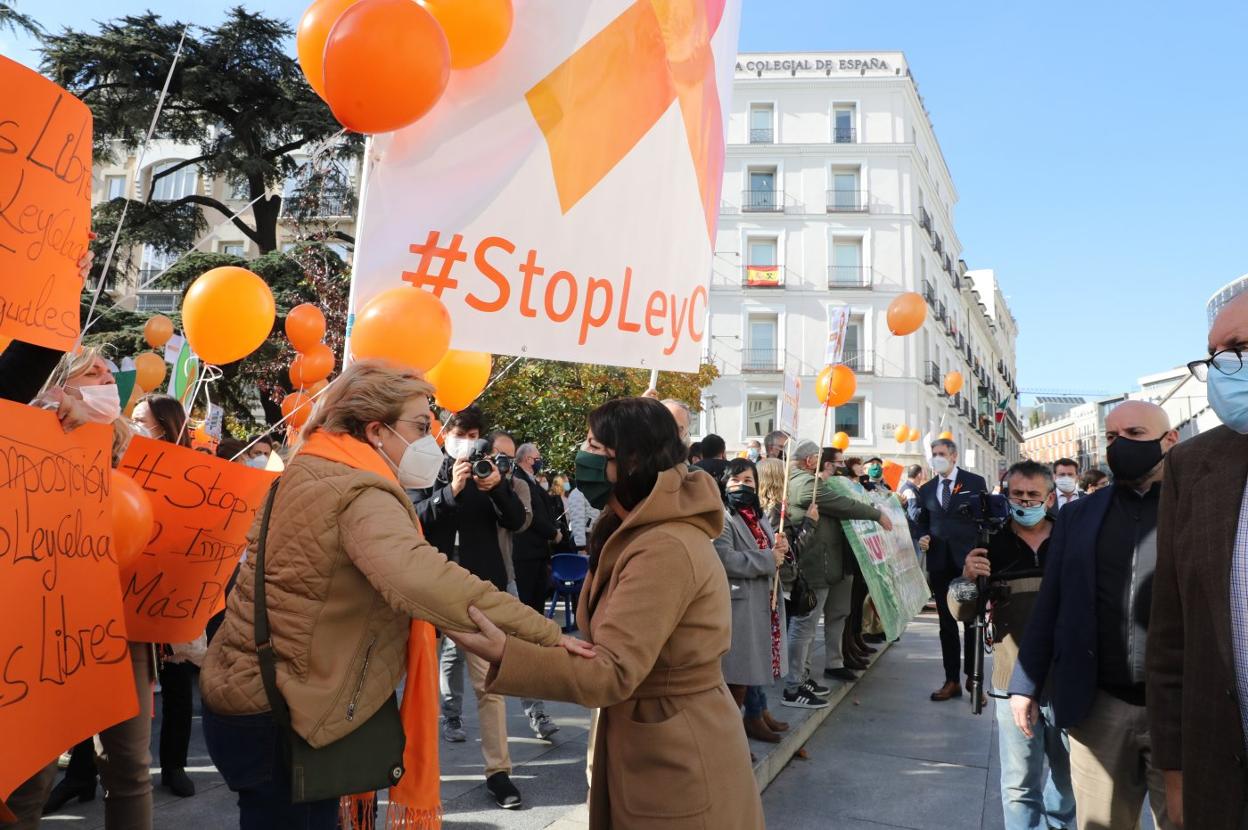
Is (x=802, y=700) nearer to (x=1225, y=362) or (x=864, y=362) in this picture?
(x=1225, y=362)

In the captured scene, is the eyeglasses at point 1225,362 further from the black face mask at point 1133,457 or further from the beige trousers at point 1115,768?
the beige trousers at point 1115,768

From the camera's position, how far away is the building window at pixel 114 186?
3070 cm

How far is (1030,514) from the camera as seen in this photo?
3.63 m

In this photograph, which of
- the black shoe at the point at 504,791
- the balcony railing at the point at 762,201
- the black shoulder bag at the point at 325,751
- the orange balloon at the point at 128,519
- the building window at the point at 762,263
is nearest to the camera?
the black shoulder bag at the point at 325,751

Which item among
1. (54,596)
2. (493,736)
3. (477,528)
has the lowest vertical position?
(493,736)

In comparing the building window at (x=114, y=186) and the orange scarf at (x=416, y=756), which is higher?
the building window at (x=114, y=186)

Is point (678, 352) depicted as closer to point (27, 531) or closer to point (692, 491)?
point (692, 491)

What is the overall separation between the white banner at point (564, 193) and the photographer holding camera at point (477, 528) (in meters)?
0.95

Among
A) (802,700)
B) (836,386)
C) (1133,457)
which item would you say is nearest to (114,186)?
(836,386)

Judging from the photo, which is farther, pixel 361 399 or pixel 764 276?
pixel 764 276

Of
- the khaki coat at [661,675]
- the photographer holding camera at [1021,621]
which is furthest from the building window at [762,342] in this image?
the khaki coat at [661,675]

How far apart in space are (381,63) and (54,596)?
1.88 m

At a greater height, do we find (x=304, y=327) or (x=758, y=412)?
(x=758, y=412)

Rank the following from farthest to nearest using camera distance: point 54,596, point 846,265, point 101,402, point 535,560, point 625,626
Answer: point 846,265 < point 535,560 < point 101,402 < point 54,596 < point 625,626
